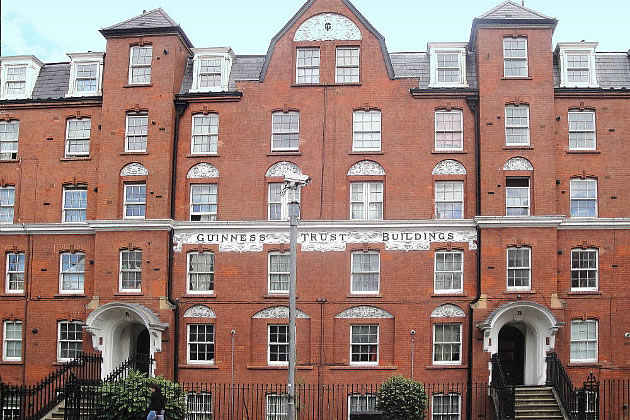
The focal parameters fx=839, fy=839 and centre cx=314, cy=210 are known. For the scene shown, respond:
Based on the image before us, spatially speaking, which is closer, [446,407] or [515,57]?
[446,407]

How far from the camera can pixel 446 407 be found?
31062 millimetres

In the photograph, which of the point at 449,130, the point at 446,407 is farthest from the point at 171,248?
the point at 446,407

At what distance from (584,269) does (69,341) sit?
20.1 meters

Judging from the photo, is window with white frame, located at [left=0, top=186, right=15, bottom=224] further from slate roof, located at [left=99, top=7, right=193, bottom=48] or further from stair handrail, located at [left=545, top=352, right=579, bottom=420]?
stair handrail, located at [left=545, top=352, right=579, bottom=420]

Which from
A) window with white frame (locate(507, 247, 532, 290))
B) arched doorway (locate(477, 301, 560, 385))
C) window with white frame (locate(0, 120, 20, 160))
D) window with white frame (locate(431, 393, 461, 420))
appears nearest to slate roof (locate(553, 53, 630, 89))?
window with white frame (locate(507, 247, 532, 290))

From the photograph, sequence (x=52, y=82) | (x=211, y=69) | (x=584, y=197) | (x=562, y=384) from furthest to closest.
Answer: (x=52, y=82), (x=211, y=69), (x=584, y=197), (x=562, y=384)

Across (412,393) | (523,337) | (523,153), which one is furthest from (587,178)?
(412,393)

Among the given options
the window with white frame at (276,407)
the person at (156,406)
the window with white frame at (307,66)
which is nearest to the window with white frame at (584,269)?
the window with white frame at (276,407)

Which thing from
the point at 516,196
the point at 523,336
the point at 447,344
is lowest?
the point at 447,344

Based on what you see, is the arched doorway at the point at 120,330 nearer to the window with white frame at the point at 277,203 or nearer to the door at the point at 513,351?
the window with white frame at the point at 277,203

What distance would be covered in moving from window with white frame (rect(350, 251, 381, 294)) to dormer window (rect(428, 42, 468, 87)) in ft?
23.6

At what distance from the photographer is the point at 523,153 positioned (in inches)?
1255

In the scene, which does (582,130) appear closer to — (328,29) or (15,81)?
(328,29)

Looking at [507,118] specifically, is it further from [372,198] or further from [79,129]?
[79,129]
